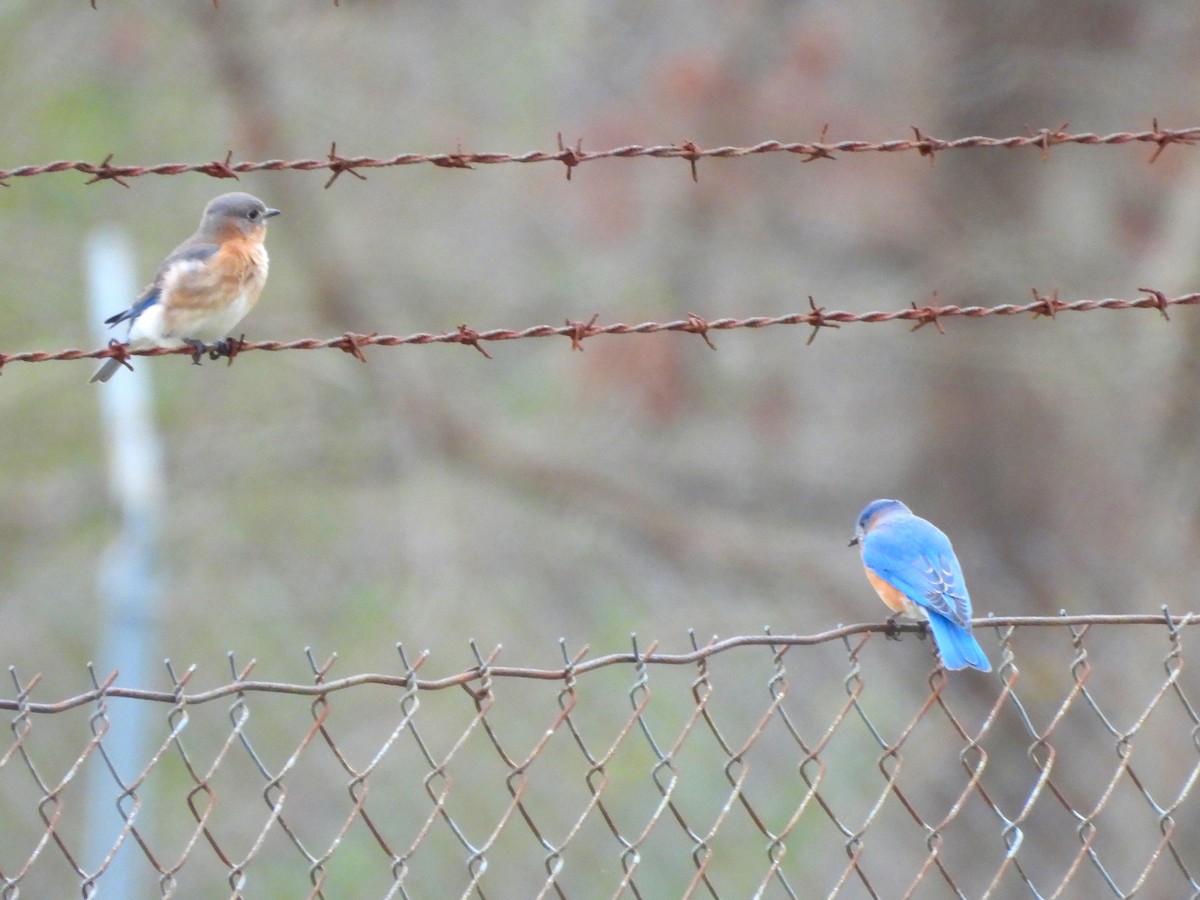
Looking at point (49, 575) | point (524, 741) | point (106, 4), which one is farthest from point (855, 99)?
point (49, 575)

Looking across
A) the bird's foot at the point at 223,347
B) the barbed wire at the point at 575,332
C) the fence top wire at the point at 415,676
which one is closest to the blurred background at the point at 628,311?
the bird's foot at the point at 223,347

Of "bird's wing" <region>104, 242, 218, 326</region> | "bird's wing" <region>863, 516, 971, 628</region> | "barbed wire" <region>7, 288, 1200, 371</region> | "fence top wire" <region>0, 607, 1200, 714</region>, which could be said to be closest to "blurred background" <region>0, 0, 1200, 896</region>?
"bird's wing" <region>863, 516, 971, 628</region>

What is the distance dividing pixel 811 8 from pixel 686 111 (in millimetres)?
1026

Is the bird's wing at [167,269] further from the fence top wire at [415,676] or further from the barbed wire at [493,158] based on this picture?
the fence top wire at [415,676]

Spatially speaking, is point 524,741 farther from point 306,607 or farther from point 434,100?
point 434,100

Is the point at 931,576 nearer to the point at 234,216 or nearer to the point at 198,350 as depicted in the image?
the point at 198,350

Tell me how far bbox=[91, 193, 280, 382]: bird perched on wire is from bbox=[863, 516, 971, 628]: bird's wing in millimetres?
1799

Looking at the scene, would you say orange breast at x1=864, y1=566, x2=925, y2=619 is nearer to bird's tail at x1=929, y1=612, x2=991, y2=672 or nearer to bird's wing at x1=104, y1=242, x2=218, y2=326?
bird's tail at x1=929, y1=612, x2=991, y2=672

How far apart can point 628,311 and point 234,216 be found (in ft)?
16.0

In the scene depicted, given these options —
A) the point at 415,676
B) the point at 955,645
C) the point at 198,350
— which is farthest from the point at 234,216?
the point at 955,645

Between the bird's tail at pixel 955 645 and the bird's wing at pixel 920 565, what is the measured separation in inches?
0.9

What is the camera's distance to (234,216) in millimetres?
4297

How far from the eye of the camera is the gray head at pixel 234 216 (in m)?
4.27

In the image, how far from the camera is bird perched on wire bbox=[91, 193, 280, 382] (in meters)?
4.06
